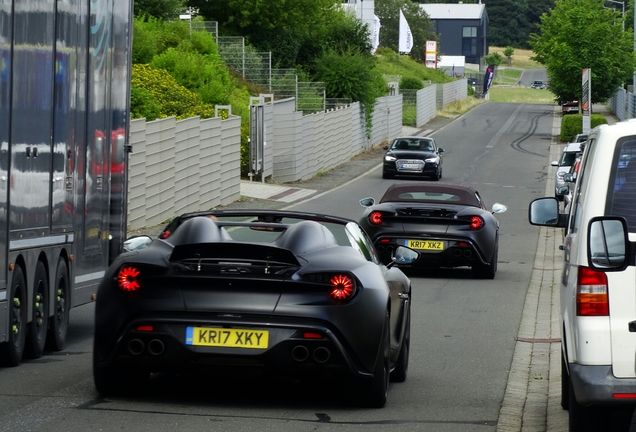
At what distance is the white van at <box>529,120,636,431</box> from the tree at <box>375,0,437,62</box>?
481 feet

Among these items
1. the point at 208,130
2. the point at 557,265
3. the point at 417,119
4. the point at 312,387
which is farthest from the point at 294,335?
the point at 417,119

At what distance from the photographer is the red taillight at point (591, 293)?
5.83 m

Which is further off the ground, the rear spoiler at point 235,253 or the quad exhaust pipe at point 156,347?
the rear spoiler at point 235,253

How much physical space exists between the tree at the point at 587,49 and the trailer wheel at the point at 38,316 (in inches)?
2156

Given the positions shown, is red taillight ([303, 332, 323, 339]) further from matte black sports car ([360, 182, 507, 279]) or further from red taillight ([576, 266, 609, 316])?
matte black sports car ([360, 182, 507, 279])

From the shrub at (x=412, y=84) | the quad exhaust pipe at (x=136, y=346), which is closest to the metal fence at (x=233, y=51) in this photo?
the shrub at (x=412, y=84)

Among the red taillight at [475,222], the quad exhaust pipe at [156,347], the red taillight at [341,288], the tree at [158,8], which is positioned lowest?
the quad exhaust pipe at [156,347]

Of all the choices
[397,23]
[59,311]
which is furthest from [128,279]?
[397,23]

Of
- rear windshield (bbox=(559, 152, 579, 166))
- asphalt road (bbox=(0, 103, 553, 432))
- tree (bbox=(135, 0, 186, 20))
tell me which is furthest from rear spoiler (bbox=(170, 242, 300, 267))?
tree (bbox=(135, 0, 186, 20))

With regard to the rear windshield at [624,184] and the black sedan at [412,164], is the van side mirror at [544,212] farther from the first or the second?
the black sedan at [412,164]

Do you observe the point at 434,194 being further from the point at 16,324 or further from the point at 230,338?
the point at 230,338

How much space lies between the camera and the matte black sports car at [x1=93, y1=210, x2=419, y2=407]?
23.9 ft

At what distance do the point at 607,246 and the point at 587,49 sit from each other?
192 ft

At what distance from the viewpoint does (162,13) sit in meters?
52.7
